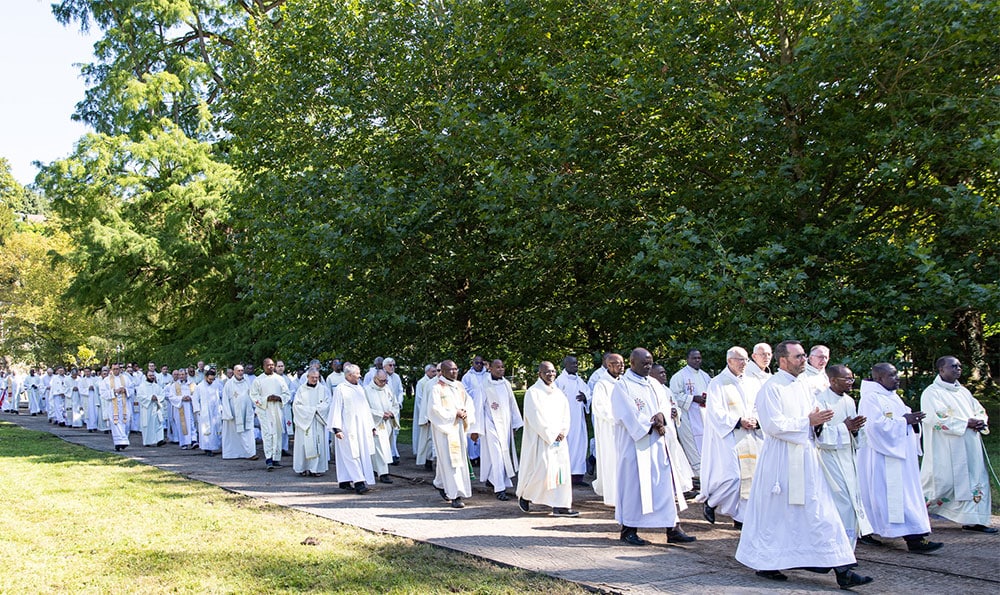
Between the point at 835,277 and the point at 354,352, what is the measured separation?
1080 cm

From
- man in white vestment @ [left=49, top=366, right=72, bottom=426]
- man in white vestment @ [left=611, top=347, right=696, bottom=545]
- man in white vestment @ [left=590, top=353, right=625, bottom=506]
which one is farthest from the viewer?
man in white vestment @ [left=49, top=366, right=72, bottom=426]

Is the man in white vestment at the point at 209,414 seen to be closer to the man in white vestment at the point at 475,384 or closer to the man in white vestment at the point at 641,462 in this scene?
the man in white vestment at the point at 475,384

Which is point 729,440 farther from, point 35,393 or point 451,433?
point 35,393

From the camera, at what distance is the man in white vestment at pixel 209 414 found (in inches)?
741

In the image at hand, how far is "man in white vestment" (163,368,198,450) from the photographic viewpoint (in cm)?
2003

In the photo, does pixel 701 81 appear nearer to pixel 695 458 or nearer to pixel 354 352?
pixel 695 458

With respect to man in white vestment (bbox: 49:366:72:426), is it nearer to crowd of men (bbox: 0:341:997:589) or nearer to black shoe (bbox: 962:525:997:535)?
crowd of men (bbox: 0:341:997:589)

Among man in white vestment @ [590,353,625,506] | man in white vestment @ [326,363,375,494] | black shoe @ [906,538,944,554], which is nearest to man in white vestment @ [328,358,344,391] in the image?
man in white vestment @ [326,363,375,494]

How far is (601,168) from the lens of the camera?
15.6 m

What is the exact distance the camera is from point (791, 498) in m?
6.99

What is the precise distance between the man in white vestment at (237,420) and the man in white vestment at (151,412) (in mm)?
3690


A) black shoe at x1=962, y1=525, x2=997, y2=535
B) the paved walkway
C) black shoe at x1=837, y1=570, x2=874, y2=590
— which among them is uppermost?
black shoe at x1=837, y1=570, x2=874, y2=590

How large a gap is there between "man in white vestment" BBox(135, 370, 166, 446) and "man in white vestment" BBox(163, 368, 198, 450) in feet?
1.08

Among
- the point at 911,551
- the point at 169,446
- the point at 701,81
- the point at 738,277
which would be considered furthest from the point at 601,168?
the point at 169,446
